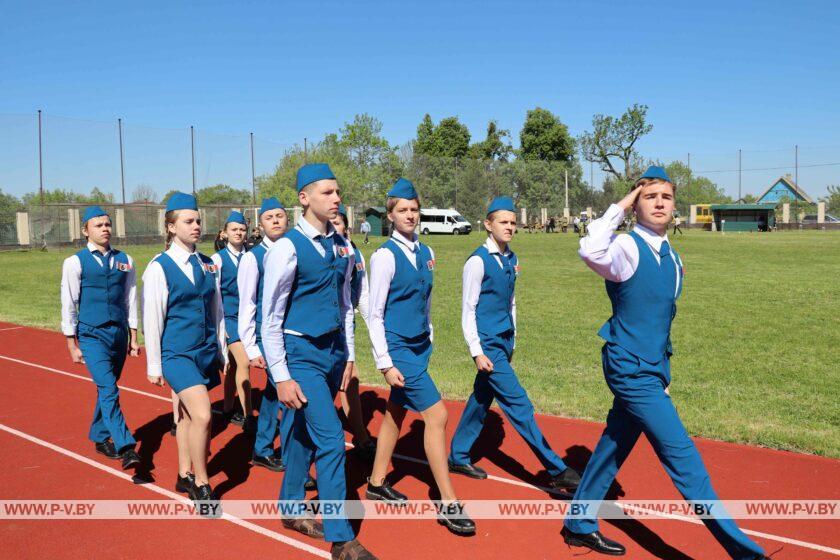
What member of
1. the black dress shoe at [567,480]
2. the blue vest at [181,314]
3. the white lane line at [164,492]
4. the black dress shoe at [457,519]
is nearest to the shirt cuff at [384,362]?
the black dress shoe at [457,519]

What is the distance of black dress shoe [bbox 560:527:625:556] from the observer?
408cm

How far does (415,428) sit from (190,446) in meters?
2.69

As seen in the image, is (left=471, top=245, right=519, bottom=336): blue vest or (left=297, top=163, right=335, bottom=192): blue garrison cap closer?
(left=297, top=163, right=335, bottom=192): blue garrison cap

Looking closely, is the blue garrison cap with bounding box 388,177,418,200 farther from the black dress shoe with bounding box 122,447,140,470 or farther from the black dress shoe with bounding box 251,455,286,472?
the black dress shoe with bounding box 122,447,140,470

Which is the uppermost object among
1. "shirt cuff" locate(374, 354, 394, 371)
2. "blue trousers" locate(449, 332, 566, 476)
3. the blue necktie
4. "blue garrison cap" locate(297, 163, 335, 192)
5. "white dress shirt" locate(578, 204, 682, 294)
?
"blue garrison cap" locate(297, 163, 335, 192)

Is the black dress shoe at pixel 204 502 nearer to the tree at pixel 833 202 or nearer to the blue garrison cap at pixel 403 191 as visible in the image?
the blue garrison cap at pixel 403 191

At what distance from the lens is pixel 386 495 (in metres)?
4.91

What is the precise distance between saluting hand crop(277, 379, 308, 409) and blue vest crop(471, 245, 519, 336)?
1685mm

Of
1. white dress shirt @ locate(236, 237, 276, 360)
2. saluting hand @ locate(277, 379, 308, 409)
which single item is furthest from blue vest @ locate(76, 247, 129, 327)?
saluting hand @ locate(277, 379, 308, 409)

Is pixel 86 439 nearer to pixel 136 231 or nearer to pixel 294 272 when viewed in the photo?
pixel 294 272

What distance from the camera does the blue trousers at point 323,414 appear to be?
386cm

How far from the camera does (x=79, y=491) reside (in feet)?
17.3

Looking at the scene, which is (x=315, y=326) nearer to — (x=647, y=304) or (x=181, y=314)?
(x=181, y=314)

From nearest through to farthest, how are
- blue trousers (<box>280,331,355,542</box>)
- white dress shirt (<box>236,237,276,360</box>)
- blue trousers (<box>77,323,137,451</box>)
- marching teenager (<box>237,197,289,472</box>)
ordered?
blue trousers (<box>280,331,355,542</box>), white dress shirt (<box>236,237,276,360</box>), marching teenager (<box>237,197,289,472</box>), blue trousers (<box>77,323,137,451</box>)
